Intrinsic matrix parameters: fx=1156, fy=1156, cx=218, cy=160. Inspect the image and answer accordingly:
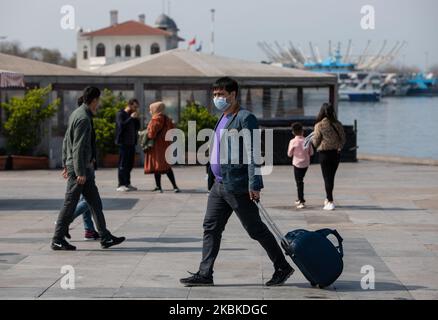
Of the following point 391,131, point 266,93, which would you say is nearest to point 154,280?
point 266,93

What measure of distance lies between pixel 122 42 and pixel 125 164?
17000 centimetres

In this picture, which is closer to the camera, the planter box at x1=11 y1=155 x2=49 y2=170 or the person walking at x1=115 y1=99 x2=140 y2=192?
the person walking at x1=115 y1=99 x2=140 y2=192

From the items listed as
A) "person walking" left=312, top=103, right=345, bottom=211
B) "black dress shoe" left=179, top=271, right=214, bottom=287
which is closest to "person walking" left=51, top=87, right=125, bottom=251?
"black dress shoe" left=179, top=271, right=214, bottom=287

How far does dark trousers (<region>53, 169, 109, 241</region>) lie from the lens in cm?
1202

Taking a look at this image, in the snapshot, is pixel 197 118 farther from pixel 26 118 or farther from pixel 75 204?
pixel 75 204

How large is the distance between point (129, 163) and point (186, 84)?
7.11 metres

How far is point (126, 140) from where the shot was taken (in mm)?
19734

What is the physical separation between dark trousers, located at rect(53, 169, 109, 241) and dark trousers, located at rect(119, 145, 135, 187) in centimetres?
708

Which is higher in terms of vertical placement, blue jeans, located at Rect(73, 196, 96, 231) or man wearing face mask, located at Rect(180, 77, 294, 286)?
man wearing face mask, located at Rect(180, 77, 294, 286)

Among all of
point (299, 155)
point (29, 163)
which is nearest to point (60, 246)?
point (299, 155)

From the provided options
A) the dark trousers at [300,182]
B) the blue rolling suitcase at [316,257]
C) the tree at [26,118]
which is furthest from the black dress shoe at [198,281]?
the tree at [26,118]

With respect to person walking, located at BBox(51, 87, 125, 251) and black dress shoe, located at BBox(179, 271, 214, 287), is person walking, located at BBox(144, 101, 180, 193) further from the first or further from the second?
black dress shoe, located at BBox(179, 271, 214, 287)

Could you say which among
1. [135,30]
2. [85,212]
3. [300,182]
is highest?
[135,30]
